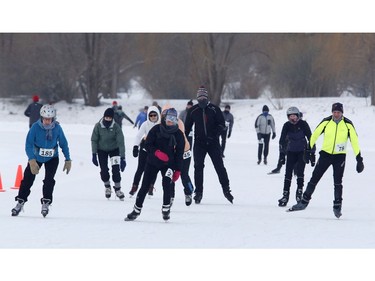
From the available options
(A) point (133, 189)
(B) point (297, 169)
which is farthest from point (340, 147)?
(A) point (133, 189)

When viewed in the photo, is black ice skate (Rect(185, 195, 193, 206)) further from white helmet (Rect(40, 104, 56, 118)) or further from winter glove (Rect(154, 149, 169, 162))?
white helmet (Rect(40, 104, 56, 118))

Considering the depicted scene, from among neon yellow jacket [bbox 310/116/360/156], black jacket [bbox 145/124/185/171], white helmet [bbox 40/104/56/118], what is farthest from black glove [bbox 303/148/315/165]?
white helmet [bbox 40/104/56/118]

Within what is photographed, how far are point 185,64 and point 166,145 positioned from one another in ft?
157

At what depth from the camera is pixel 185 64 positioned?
5878 cm

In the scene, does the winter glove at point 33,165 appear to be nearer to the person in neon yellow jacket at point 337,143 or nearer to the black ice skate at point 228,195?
the black ice skate at point 228,195

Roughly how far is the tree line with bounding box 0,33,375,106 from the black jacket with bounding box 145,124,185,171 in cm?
3741

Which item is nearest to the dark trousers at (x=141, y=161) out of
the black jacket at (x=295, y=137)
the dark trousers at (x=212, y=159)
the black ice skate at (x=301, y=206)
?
the dark trousers at (x=212, y=159)

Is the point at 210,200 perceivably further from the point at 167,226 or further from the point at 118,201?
the point at 167,226

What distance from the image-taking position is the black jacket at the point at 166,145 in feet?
36.9

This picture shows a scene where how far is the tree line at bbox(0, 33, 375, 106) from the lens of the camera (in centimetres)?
5191

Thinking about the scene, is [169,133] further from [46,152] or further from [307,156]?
[307,156]

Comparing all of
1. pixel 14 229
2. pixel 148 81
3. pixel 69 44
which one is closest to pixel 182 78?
pixel 148 81

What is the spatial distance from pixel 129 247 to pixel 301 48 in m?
44.0

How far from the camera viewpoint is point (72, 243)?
9680mm
